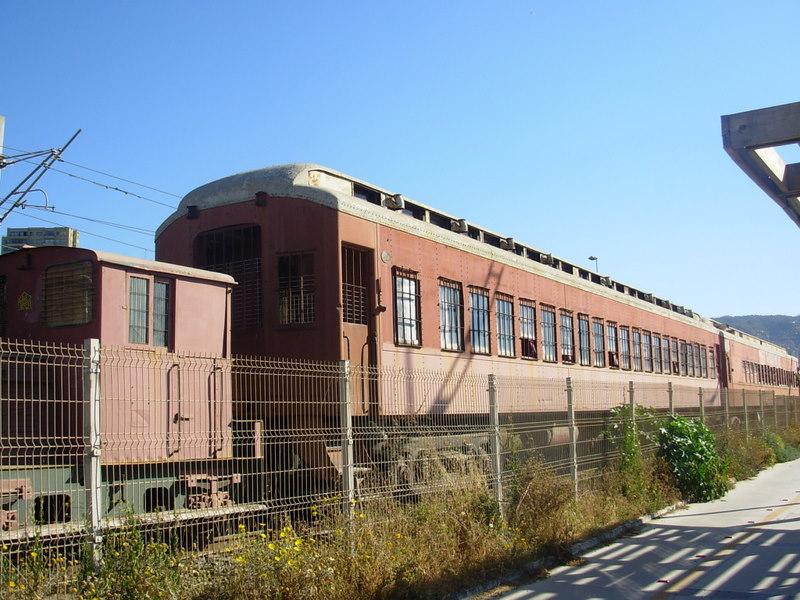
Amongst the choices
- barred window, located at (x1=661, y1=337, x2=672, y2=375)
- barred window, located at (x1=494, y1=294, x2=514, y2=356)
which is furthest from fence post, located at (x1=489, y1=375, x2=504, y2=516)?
barred window, located at (x1=661, y1=337, x2=672, y2=375)

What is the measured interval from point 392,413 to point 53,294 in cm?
404

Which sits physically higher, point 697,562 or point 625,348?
point 625,348

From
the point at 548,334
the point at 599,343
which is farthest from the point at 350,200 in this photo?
the point at 599,343

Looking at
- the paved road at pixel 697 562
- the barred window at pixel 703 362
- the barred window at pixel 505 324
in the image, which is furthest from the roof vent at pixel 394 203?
the barred window at pixel 703 362

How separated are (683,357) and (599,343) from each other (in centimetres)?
831

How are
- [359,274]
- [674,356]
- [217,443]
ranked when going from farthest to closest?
[674,356] < [359,274] < [217,443]

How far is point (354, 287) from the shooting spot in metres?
10.7

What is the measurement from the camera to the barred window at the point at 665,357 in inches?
938

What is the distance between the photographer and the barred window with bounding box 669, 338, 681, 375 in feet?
81.3

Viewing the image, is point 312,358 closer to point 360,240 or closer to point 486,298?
point 360,240

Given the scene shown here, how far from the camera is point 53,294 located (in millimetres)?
8453

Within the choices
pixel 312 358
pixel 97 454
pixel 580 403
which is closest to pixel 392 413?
pixel 312 358

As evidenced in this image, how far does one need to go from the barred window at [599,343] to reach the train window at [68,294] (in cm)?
1266

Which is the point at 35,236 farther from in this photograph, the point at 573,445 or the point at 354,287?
the point at 573,445
